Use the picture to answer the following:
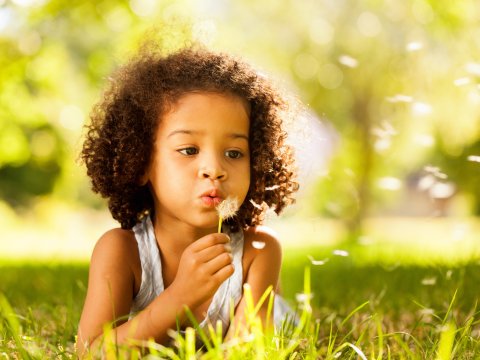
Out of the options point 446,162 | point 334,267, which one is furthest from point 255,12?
point 334,267

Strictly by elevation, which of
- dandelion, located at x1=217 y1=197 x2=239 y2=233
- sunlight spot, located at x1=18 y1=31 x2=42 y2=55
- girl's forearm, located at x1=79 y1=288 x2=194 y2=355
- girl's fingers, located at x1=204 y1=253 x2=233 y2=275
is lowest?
girl's forearm, located at x1=79 y1=288 x2=194 y2=355

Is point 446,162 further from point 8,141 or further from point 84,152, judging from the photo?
point 84,152

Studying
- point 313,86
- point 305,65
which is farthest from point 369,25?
point 313,86

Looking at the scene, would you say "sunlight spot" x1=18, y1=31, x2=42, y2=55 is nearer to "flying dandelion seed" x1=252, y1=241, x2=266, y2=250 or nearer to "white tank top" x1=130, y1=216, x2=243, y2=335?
"white tank top" x1=130, y1=216, x2=243, y2=335

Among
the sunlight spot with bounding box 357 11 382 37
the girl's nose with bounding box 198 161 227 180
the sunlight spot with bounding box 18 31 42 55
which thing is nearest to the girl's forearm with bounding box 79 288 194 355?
the girl's nose with bounding box 198 161 227 180

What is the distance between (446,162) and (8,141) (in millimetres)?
12917

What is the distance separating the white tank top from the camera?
242cm

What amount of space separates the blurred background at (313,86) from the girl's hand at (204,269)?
3.52 meters

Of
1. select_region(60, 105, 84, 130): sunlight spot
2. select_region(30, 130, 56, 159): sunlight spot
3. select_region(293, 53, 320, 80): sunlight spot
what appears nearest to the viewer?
select_region(293, 53, 320, 80): sunlight spot

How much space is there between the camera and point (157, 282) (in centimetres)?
242

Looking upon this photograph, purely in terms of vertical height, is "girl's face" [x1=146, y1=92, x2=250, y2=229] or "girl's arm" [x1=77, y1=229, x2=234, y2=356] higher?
"girl's face" [x1=146, y1=92, x2=250, y2=229]

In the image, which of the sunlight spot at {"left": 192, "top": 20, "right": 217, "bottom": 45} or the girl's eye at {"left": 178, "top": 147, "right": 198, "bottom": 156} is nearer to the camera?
the girl's eye at {"left": 178, "top": 147, "right": 198, "bottom": 156}

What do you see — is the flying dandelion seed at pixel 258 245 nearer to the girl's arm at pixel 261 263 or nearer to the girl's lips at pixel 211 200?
the girl's arm at pixel 261 263

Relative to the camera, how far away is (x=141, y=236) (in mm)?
2484
